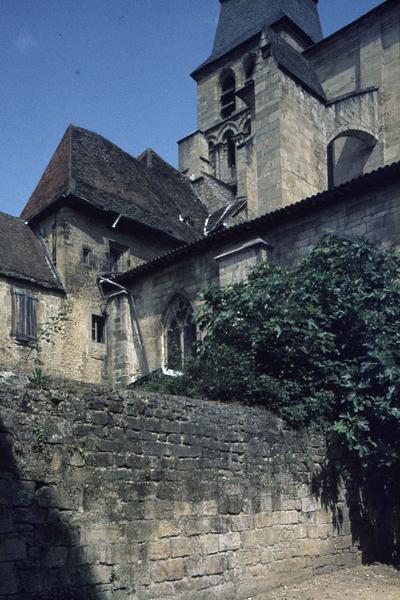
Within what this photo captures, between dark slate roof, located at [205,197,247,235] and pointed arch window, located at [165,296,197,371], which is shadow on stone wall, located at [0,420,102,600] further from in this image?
dark slate roof, located at [205,197,247,235]

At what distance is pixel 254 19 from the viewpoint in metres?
35.6

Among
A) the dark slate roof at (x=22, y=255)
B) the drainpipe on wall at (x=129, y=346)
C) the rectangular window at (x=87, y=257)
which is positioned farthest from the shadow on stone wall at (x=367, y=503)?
the rectangular window at (x=87, y=257)

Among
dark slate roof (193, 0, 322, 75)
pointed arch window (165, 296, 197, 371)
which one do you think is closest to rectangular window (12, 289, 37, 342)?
pointed arch window (165, 296, 197, 371)

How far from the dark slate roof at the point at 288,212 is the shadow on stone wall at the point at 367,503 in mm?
6168

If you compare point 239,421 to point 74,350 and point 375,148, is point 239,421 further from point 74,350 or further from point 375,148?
point 375,148

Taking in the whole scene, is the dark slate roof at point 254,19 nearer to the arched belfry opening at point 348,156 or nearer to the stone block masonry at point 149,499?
the arched belfry opening at point 348,156

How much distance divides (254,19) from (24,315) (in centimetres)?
2518

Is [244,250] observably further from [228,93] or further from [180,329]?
[228,93]

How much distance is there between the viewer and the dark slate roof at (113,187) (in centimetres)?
1900

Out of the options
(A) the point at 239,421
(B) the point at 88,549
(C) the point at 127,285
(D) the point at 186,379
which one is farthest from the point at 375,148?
(B) the point at 88,549

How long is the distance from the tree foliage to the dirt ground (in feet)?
4.68

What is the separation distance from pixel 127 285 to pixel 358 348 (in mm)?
10079

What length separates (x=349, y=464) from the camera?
30.5ft

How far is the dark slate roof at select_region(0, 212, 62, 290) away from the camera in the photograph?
16922mm
